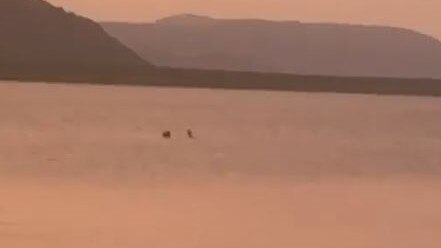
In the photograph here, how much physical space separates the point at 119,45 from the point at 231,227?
26cm

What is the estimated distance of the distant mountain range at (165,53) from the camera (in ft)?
3.20

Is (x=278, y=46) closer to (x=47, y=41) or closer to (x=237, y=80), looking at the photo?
(x=237, y=80)

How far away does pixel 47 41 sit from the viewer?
98 cm

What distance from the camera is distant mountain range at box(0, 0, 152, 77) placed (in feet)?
3.20

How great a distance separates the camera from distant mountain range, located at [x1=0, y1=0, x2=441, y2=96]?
0.98m

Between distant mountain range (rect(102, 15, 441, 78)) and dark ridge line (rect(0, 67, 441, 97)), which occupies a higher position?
distant mountain range (rect(102, 15, 441, 78))

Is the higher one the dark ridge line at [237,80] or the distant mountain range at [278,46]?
the distant mountain range at [278,46]

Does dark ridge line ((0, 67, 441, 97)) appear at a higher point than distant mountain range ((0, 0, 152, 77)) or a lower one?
lower

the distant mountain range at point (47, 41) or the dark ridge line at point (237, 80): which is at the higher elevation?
the distant mountain range at point (47, 41)

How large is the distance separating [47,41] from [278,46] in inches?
11.3

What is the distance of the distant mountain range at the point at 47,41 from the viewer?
975 millimetres

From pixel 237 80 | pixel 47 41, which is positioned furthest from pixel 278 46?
pixel 47 41

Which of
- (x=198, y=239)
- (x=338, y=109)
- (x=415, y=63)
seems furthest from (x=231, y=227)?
(x=415, y=63)

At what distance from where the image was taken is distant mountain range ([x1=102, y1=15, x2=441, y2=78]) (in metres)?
0.98
